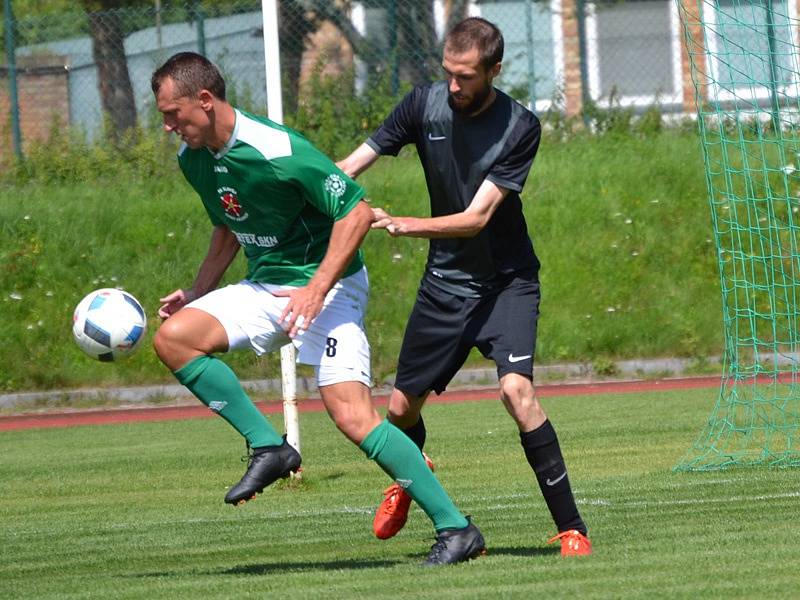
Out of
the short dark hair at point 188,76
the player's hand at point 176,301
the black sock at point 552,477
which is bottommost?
Answer: the black sock at point 552,477

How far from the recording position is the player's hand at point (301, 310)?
5.89 meters

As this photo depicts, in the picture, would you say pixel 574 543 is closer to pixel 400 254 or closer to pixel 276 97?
pixel 276 97

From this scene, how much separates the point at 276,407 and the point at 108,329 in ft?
29.0

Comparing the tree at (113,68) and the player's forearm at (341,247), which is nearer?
the player's forearm at (341,247)

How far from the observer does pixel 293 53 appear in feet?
73.2

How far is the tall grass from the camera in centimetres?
1791

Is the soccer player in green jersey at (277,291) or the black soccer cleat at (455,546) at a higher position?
the soccer player in green jersey at (277,291)

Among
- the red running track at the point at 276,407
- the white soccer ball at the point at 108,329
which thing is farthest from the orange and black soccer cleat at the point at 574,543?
the red running track at the point at 276,407

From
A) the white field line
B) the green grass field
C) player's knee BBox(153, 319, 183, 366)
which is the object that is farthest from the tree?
player's knee BBox(153, 319, 183, 366)

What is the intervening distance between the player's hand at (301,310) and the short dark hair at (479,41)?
3.92 ft

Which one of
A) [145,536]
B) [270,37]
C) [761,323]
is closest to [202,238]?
[761,323]

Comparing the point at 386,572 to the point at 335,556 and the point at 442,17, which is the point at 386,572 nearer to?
the point at 335,556

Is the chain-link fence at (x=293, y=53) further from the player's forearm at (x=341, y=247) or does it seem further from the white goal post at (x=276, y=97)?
the player's forearm at (x=341, y=247)

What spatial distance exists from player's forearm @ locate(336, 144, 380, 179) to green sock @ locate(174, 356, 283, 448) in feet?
3.71
